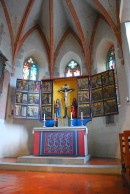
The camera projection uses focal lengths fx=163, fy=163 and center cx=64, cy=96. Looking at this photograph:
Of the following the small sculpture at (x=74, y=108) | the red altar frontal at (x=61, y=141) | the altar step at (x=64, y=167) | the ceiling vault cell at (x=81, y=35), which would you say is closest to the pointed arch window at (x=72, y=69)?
the ceiling vault cell at (x=81, y=35)

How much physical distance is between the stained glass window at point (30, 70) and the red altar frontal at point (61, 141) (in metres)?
5.17

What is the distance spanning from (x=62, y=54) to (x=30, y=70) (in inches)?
106

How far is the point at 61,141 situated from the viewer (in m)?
7.42

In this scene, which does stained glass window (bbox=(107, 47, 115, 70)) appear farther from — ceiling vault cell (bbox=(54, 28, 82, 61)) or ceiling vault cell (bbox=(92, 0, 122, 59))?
ceiling vault cell (bbox=(54, 28, 82, 61))

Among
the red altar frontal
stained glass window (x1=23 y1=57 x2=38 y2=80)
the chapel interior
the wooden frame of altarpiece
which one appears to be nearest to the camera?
the red altar frontal

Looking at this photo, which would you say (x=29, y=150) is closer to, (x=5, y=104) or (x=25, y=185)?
(x=5, y=104)

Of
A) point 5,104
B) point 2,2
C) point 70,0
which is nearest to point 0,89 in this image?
point 5,104

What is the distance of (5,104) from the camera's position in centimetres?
968

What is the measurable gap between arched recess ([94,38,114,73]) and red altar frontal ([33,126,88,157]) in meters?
4.88

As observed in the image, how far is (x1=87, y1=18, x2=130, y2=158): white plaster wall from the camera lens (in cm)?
842

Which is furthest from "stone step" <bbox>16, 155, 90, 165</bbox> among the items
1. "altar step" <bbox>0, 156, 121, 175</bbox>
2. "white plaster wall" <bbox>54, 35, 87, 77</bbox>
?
"white plaster wall" <bbox>54, 35, 87, 77</bbox>

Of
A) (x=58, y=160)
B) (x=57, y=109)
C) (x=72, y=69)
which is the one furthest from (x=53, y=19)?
(x=58, y=160)

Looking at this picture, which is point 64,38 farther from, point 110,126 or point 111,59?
point 110,126

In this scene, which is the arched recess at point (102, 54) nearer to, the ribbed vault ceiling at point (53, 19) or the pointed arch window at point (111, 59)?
the pointed arch window at point (111, 59)
